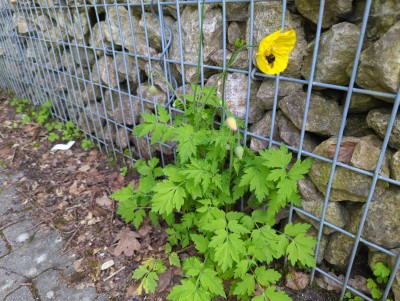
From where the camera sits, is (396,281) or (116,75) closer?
(396,281)

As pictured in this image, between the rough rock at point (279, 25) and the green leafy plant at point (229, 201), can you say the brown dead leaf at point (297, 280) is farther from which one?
the rough rock at point (279, 25)

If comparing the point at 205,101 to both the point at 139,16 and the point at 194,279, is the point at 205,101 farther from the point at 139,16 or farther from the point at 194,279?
the point at 139,16

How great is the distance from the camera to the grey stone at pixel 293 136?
1.75 metres

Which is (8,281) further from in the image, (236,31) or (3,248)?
(236,31)

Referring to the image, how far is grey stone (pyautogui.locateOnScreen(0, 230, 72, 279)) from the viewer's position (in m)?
2.15

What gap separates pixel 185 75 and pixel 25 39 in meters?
3.22

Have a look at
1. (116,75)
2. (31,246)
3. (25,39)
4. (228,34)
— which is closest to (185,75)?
(228,34)

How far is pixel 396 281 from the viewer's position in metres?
1.55

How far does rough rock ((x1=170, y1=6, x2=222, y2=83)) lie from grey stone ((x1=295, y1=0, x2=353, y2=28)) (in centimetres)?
60

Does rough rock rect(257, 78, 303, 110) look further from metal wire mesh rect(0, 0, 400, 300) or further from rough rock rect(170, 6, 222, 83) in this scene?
rough rock rect(170, 6, 222, 83)

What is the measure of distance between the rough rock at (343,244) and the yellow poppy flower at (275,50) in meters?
0.92

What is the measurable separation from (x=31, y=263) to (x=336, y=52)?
2.41 meters

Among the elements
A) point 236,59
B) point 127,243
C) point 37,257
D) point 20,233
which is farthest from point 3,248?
Answer: point 236,59

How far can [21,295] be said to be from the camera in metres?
1.96
